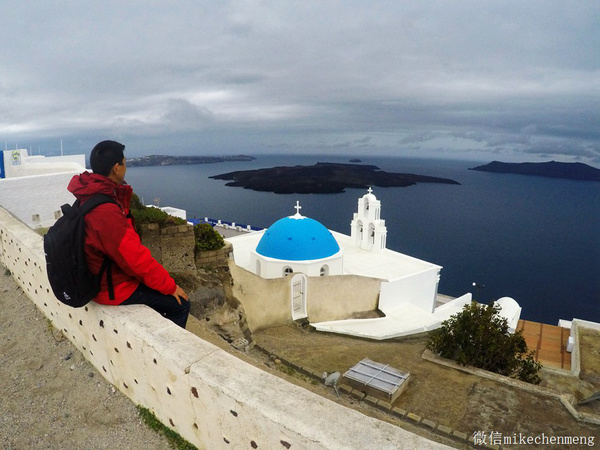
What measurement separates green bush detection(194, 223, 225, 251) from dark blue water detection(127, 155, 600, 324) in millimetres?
35440

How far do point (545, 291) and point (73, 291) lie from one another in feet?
167

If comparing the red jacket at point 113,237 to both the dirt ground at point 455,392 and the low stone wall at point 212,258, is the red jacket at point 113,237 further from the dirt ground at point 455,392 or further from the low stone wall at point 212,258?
the low stone wall at point 212,258

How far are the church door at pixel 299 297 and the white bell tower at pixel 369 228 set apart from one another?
9457 millimetres

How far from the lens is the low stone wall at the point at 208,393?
2.22m

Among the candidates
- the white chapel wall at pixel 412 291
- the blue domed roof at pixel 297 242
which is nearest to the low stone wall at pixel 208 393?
the blue domed roof at pixel 297 242

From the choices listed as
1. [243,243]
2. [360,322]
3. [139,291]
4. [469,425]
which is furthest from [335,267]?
[139,291]

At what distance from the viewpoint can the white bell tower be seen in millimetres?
21839

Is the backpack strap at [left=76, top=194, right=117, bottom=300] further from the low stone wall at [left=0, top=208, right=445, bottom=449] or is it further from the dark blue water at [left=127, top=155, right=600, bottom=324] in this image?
the dark blue water at [left=127, top=155, right=600, bottom=324]

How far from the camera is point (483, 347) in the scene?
991 centimetres

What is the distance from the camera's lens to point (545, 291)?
44.8 m

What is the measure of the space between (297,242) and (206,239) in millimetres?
→ 7310

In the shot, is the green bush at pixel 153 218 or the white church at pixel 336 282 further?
the white church at pixel 336 282

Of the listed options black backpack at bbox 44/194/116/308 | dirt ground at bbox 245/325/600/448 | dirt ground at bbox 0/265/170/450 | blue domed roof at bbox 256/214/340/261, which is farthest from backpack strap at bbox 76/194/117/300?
blue domed roof at bbox 256/214/340/261

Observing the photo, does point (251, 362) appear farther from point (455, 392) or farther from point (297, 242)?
point (297, 242)
